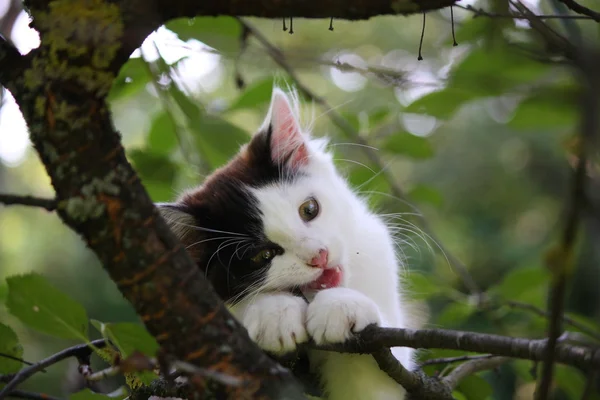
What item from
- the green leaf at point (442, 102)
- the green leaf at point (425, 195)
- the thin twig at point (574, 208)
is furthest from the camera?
the green leaf at point (425, 195)

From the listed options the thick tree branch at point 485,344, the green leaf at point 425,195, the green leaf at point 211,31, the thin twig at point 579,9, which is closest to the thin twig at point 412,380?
the thick tree branch at point 485,344

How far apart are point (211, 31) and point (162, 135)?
0.46 metres

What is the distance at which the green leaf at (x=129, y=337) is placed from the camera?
0.96 m

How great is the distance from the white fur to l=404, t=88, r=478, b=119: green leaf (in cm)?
39

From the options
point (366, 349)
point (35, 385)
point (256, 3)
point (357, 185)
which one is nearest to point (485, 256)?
point (357, 185)

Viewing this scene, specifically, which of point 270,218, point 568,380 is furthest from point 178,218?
point 568,380

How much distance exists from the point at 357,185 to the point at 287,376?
1229mm

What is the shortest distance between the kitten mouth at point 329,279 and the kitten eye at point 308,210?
17cm

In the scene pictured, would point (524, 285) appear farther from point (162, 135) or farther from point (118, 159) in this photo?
point (118, 159)

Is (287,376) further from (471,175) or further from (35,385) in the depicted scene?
(471,175)

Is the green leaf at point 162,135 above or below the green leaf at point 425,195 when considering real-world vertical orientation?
above

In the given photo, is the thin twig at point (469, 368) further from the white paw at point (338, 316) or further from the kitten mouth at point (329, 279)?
the kitten mouth at point (329, 279)

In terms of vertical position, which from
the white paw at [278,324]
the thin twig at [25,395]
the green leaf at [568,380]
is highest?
the thin twig at [25,395]

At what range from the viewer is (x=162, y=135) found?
1779 millimetres
